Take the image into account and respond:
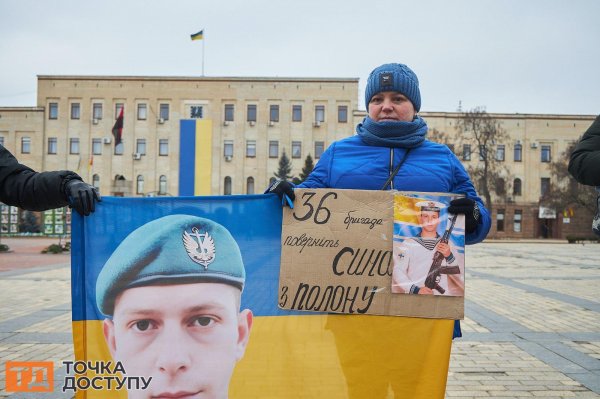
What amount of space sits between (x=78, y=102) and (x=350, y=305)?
2371 inches

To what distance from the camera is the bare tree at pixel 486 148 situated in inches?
2061

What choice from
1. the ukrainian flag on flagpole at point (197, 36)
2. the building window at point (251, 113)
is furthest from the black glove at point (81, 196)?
the ukrainian flag on flagpole at point (197, 36)

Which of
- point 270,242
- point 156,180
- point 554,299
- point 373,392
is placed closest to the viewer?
point 373,392

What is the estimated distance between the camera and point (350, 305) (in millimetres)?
3057

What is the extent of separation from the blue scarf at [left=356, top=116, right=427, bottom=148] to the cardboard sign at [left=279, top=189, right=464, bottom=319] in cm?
31

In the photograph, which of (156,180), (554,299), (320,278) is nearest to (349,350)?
(320,278)

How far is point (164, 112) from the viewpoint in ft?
185

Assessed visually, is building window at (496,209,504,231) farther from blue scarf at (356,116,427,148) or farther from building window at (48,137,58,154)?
blue scarf at (356,116,427,148)

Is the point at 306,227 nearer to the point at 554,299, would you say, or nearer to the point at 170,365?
the point at 170,365

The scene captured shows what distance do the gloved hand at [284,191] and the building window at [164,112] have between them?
55.6 meters

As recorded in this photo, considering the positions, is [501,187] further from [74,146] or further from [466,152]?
[74,146]

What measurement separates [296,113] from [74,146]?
24.8 metres

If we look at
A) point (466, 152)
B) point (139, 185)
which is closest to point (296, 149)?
point (139, 185)

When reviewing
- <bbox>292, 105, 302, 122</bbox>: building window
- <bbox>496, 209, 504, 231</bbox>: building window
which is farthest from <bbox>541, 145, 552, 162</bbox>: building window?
<bbox>292, 105, 302, 122</bbox>: building window
